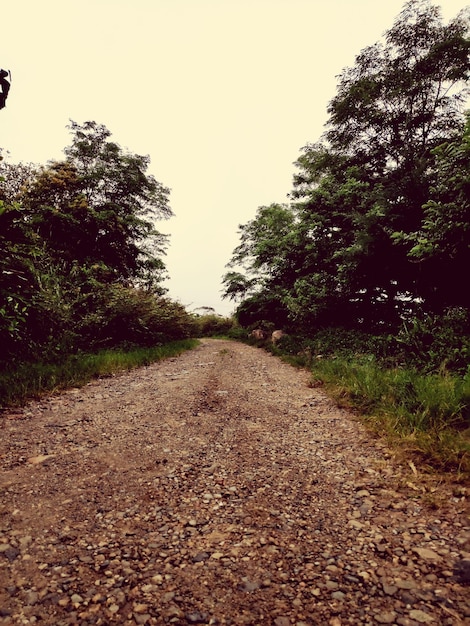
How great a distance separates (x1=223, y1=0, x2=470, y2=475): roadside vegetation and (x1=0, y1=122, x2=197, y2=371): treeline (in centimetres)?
515

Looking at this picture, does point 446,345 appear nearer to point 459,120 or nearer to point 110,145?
point 459,120

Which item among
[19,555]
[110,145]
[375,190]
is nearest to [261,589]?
[19,555]

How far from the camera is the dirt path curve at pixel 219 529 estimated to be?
4.46 ft

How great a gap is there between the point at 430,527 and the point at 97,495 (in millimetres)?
2279

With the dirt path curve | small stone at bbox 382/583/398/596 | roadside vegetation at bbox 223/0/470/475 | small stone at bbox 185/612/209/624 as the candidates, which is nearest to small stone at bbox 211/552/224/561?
the dirt path curve

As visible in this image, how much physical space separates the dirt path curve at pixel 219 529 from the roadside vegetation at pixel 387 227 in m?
2.20

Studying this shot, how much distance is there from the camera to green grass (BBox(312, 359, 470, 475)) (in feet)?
8.66

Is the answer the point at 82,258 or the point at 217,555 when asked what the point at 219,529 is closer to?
the point at 217,555

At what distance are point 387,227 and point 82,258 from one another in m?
11.0

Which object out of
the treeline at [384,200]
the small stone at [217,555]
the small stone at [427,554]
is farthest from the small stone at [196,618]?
the treeline at [384,200]

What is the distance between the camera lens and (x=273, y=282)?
47.9 feet

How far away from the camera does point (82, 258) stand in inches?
467

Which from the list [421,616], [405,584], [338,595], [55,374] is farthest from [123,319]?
[421,616]

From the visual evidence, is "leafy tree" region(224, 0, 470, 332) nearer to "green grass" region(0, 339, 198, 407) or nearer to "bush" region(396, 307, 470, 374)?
"bush" region(396, 307, 470, 374)
